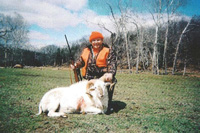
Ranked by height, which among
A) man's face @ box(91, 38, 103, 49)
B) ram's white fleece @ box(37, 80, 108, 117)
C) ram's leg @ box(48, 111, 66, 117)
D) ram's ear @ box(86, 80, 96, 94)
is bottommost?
ram's leg @ box(48, 111, 66, 117)

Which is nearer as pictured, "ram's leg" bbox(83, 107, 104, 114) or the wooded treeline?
"ram's leg" bbox(83, 107, 104, 114)

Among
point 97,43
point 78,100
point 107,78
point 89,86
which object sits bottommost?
point 78,100

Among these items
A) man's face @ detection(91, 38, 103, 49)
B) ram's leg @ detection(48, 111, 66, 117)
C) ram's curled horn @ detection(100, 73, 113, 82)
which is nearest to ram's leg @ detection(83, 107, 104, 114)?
ram's leg @ detection(48, 111, 66, 117)

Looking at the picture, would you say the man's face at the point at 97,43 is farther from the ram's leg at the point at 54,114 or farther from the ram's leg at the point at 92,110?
the ram's leg at the point at 54,114

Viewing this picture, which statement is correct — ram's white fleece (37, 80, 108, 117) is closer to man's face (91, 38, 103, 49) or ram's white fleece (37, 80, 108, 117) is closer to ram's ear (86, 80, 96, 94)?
ram's ear (86, 80, 96, 94)

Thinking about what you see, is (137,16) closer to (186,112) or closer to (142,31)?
(142,31)

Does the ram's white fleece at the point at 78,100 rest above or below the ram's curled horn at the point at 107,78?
below

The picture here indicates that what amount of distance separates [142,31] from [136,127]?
28.6 metres

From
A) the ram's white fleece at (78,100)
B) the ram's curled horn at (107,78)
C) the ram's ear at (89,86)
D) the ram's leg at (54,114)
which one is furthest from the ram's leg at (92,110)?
the ram's curled horn at (107,78)

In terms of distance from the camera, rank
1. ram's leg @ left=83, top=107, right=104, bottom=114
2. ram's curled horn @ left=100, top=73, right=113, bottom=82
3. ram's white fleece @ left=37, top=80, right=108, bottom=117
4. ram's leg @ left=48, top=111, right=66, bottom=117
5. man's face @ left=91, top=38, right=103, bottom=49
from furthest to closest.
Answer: man's face @ left=91, top=38, right=103, bottom=49
ram's curled horn @ left=100, top=73, right=113, bottom=82
ram's leg @ left=83, top=107, right=104, bottom=114
ram's white fleece @ left=37, top=80, right=108, bottom=117
ram's leg @ left=48, top=111, right=66, bottom=117

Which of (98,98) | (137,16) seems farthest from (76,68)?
(137,16)

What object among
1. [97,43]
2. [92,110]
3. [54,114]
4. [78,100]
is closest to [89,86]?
[78,100]

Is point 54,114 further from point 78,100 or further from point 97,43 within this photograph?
point 97,43

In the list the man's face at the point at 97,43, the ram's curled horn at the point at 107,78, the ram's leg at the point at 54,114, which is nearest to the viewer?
the ram's leg at the point at 54,114
